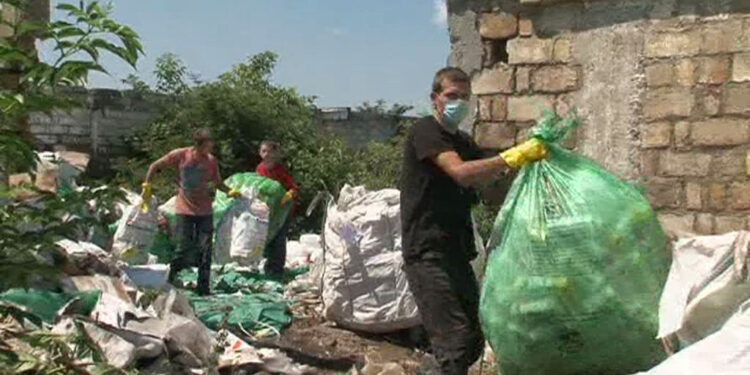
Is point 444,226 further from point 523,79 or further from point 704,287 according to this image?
point 523,79

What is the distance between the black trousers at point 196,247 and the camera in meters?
8.08

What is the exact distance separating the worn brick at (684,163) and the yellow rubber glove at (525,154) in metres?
1.34

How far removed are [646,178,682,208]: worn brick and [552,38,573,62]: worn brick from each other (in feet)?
2.60

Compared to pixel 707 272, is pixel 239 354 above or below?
below

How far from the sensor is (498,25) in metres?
5.82

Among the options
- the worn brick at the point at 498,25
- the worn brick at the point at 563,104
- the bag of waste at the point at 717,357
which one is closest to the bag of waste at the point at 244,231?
the worn brick at the point at 498,25

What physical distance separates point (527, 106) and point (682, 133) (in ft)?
2.76

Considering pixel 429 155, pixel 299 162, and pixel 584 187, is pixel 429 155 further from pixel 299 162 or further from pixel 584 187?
pixel 299 162

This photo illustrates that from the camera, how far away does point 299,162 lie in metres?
13.9

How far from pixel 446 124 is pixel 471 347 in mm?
885

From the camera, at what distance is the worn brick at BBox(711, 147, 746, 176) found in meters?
5.13

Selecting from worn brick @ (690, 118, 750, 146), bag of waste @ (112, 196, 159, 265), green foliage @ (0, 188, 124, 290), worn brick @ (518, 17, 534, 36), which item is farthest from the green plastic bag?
green foliage @ (0, 188, 124, 290)

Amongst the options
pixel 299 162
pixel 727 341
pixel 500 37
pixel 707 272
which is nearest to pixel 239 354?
pixel 500 37

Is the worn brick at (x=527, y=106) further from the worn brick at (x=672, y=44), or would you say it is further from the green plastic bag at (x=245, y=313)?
the green plastic bag at (x=245, y=313)
